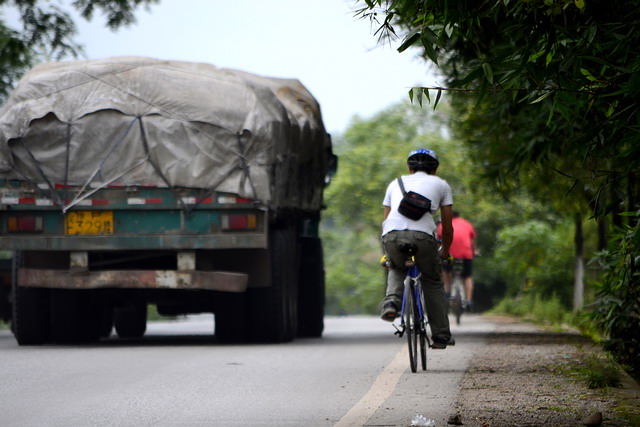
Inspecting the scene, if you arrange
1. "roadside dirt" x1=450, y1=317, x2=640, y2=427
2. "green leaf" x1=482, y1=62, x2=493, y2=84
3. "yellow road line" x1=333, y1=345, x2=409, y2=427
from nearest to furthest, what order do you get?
"green leaf" x1=482, y1=62, x2=493, y2=84 → "roadside dirt" x1=450, y1=317, x2=640, y2=427 → "yellow road line" x1=333, y1=345, x2=409, y2=427

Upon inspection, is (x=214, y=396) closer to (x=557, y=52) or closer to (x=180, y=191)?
(x=557, y=52)

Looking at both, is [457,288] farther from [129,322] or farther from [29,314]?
[29,314]

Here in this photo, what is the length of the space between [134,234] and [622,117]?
6.96 m

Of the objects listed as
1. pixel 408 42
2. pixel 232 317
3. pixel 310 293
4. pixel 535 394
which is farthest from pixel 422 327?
pixel 310 293

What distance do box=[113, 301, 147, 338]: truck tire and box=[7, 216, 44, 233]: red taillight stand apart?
139 inches

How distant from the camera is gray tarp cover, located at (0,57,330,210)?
44.8 feet

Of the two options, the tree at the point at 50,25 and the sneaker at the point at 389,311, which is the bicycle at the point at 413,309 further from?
the tree at the point at 50,25

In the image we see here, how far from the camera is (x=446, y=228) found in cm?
1085

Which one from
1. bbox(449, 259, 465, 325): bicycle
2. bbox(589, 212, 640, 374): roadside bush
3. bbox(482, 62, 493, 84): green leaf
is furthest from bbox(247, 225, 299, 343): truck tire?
bbox(482, 62, 493, 84): green leaf

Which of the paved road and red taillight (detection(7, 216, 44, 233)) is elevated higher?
red taillight (detection(7, 216, 44, 233))

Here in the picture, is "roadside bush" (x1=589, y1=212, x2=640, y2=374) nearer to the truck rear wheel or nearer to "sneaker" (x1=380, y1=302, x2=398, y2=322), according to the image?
"sneaker" (x1=380, y1=302, x2=398, y2=322)

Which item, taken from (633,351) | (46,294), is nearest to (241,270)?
(46,294)

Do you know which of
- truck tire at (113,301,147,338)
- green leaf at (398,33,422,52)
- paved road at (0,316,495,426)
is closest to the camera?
green leaf at (398,33,422,52)

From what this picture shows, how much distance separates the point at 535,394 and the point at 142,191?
6.10 meters
